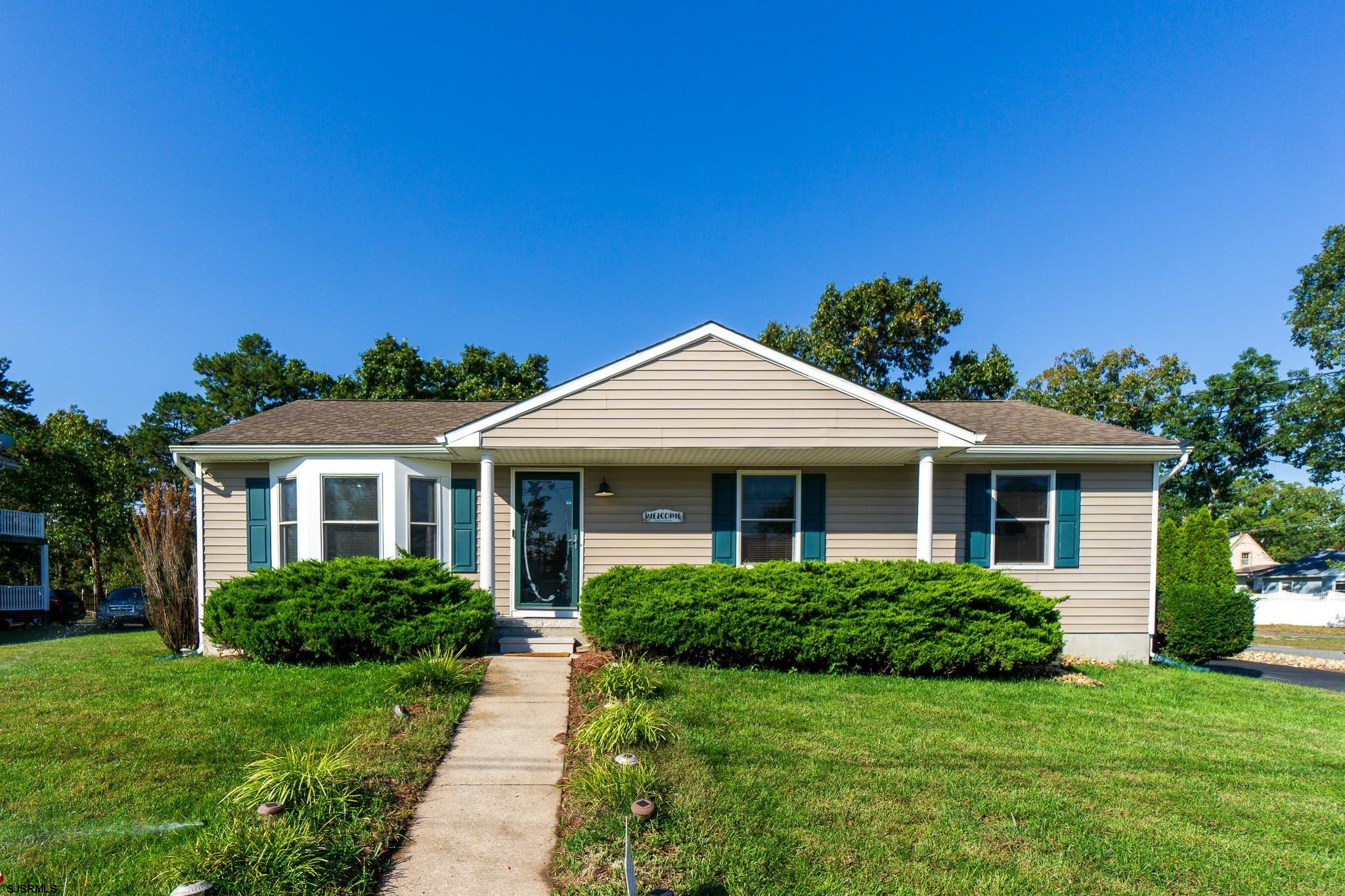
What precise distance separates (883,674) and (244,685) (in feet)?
23.1

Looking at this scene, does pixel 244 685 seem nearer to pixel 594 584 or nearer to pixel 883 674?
pixel 594 584

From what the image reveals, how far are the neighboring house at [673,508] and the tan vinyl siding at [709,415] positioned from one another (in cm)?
38

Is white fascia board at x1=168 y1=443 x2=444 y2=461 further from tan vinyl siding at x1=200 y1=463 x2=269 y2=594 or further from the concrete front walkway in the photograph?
the concrete front walkway

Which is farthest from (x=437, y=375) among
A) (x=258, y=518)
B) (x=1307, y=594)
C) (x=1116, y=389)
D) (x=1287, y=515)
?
(x=1287, y=515)

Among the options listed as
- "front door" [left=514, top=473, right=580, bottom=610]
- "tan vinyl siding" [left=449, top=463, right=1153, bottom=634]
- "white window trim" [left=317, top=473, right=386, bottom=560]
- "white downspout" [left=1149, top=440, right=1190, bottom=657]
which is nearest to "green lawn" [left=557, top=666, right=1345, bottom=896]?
"white downspout" [left=1149, top=440, right=1190, bottom=657]

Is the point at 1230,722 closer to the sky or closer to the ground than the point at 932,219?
closer to the ground

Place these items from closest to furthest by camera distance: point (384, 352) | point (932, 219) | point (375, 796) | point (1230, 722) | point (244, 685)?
1. point (375, 796)
2. point (1230, 722)
3. point (244, 685)
4. point (932, 219)
5. point (384, 352)

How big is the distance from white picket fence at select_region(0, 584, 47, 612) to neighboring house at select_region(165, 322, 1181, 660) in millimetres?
14687

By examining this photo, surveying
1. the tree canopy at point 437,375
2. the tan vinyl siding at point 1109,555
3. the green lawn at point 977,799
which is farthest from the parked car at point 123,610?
the tan vinyl siding at point 1109,555

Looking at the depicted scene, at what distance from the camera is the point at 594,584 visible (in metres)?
7.66

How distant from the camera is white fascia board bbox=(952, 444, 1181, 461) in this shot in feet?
28.0

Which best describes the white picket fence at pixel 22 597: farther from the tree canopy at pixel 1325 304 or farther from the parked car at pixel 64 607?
the tree canopy at pixel 1325 304

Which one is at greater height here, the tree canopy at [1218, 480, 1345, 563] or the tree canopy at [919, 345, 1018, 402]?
the tree canopy at [919, 345, 1018, 402]

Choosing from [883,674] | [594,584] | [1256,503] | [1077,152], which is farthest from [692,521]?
[1256,503]
